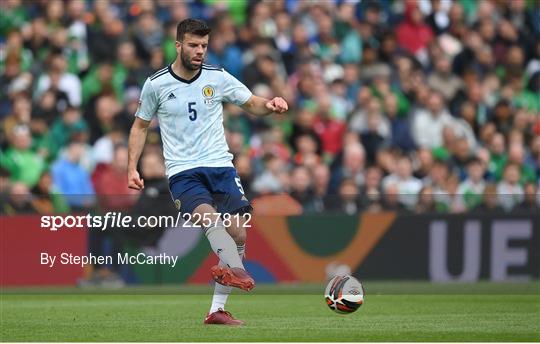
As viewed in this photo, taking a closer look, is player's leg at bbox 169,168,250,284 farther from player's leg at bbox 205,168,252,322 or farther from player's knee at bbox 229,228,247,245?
player's knee at bbox 229,228,247,245

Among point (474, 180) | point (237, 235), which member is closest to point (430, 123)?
point (474, 180)

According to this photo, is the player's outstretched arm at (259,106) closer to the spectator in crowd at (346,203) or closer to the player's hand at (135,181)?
the player's hand at (135,181)

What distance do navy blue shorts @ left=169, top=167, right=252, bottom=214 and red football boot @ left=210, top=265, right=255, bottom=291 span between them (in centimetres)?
80

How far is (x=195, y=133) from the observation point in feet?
38.5

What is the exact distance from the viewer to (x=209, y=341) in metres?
10.3

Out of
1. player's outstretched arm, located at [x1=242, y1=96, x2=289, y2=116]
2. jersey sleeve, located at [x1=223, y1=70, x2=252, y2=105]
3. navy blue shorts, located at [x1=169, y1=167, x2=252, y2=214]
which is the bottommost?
navy blue shorts, located at [x1=169, y1=167, x2=252, y2=214]

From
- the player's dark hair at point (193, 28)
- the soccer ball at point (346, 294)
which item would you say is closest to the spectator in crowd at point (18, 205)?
the player's dark hair at point (193, 28)

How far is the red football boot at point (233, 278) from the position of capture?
10.8 m

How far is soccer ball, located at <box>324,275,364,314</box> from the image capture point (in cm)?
1183

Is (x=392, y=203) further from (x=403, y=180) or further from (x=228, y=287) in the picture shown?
(x=228, y=287)

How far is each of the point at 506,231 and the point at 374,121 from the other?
131 inches

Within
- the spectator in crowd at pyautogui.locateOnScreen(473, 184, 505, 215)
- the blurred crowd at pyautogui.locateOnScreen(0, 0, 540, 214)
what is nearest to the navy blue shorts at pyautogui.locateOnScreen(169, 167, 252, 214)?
the blurred crowd at pyautogui.locateOnScreen(0, 0, 540, 214)

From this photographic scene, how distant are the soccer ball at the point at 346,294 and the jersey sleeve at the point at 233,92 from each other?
1783 millimetres

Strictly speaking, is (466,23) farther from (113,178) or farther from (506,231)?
(113,178)
